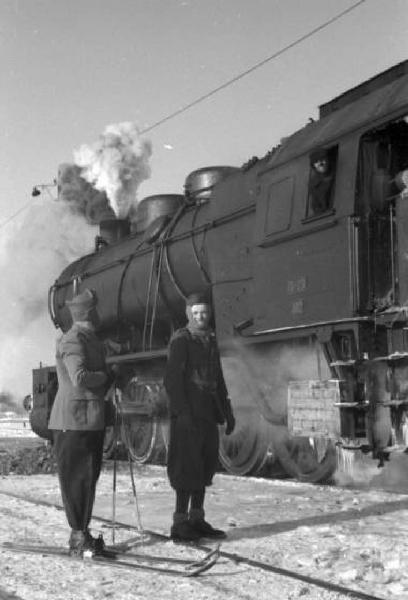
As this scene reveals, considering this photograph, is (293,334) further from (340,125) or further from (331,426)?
(340,125)

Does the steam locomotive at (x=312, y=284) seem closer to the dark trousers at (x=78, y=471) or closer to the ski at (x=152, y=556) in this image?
the dark trousers at (x=78, y=471)

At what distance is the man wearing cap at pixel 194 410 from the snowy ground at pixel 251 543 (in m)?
0.41

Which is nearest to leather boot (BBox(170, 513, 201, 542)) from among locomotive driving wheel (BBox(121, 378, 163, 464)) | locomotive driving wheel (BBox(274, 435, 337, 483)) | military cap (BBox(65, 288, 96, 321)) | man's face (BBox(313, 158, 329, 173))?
military cap (BBox(65, 288, 96, 321))

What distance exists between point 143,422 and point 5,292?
30746 millimetres

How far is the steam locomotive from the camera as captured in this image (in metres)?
6.33

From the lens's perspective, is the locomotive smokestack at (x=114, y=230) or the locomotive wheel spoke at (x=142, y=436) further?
the locomotive smokestack at (x=114, y=230)

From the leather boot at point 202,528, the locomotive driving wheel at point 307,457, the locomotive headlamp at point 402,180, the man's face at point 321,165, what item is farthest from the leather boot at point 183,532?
the man's face at point 321,165

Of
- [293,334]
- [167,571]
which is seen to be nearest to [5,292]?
[293,334]

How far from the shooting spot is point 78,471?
507cm

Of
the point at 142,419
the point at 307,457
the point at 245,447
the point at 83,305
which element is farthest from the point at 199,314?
the point at 142,419

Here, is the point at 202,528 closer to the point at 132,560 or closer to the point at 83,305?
the point at 132,560

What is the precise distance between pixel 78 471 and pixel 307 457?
4064mm

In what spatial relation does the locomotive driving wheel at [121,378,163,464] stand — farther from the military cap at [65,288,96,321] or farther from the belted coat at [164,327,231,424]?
the military cap at [65,288,96,321]

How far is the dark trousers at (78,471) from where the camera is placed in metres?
5.04
